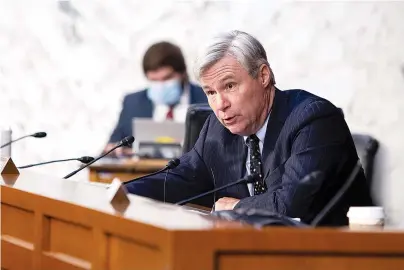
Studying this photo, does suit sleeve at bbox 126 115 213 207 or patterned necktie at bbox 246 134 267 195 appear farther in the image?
suit sleeve at bbox 126 115 213 207

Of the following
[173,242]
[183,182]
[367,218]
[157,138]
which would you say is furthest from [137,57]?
[173,242]

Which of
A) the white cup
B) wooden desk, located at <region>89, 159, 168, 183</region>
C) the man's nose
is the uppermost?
the man's nose

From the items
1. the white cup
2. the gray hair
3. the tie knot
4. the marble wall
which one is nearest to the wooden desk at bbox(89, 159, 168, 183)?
the marble wall

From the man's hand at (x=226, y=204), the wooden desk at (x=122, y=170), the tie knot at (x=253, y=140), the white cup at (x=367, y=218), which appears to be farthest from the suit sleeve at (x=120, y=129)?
the white cup at (x=367, y=218)

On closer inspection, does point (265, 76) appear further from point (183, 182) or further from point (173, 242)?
point (173, 242)

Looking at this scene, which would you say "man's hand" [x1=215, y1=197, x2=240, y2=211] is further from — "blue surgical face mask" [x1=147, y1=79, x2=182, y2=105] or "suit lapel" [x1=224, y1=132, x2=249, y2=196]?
"blue surgical face mask" [x1=147, y1=79, x2=182, y2=105]

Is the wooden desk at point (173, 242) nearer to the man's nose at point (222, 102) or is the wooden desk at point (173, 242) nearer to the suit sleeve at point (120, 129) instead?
the man's nose at point (222, 102)

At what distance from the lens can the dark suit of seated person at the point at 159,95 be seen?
25.0ft

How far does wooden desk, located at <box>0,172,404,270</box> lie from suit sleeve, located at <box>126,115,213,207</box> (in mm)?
1197

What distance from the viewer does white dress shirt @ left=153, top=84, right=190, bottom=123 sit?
771 cm

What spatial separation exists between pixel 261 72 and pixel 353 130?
3.46 metres

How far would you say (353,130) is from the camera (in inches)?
276

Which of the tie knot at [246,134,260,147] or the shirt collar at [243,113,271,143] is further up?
the shirt collar at [243,113,271,143]

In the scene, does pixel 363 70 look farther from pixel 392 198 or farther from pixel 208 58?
pixel 208 58
